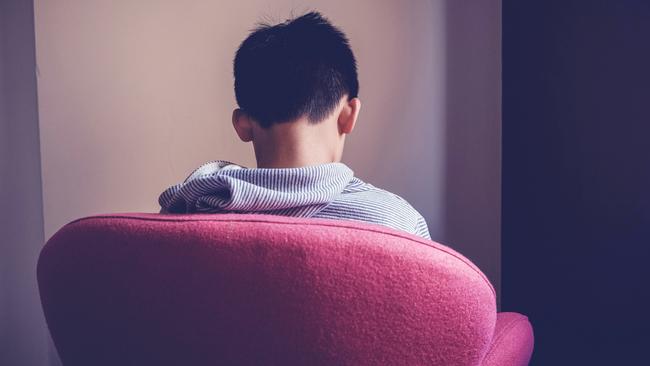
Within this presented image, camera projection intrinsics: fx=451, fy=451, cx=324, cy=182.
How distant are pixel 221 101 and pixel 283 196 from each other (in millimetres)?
1013

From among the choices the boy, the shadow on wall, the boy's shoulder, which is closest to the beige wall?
the shadow on wall

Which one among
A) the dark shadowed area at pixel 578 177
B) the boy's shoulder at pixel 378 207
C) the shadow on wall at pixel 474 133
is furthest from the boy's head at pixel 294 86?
the shadow on wall at pixel 474 133

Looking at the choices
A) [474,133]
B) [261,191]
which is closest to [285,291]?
[261,191]

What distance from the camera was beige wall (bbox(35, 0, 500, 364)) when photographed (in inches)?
54.2

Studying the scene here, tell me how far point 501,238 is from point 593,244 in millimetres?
407

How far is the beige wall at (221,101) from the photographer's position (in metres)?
1.38

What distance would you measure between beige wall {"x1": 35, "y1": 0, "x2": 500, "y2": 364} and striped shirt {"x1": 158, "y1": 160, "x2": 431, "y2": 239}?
866mm

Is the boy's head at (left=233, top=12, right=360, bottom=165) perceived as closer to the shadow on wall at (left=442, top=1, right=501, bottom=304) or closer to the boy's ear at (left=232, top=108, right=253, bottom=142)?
the boy's ear at (left=232, top=108, right=253, bottom=142)

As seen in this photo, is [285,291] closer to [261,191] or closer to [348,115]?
[261,191]

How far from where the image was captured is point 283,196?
0.55 metres

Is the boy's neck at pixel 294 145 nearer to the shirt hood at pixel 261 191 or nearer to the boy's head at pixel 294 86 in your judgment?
the boy's head at pixel 294 86

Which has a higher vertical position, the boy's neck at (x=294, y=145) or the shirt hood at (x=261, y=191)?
the boy's neck at (x=294, y=145)

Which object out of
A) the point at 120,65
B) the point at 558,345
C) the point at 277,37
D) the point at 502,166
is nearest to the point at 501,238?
the point at 502,166

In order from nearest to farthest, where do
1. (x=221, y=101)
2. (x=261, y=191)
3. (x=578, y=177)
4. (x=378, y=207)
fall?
(x=261, y=191), (x=378, y=207), (x=578, y=177), (x=221, y=101)
